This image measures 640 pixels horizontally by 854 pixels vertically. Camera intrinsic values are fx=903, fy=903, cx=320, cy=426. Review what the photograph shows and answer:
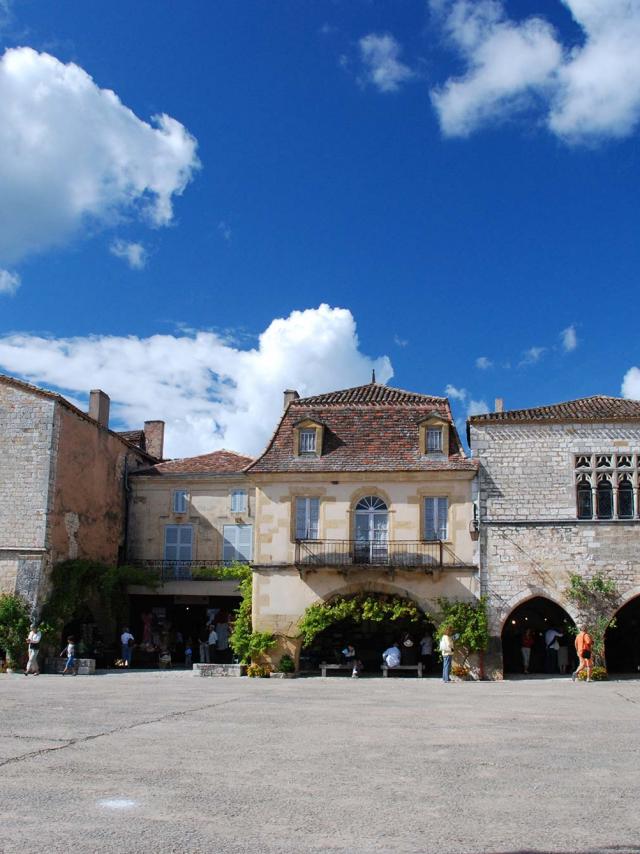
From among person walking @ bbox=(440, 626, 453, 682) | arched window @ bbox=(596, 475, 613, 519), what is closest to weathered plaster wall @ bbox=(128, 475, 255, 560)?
person walking @ bbox=(440, 626, 453, 682)

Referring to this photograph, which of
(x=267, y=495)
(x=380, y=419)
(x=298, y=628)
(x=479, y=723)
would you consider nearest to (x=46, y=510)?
(x=267, y=495)

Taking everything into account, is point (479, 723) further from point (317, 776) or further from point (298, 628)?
point (298, 628)

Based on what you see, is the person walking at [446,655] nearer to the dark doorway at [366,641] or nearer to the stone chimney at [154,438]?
the dark doorway at [366,641]

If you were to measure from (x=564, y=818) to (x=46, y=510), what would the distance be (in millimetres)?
23727

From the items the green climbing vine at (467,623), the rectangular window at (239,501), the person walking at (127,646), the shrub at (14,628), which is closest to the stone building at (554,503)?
the green climbing vine at (467,623)

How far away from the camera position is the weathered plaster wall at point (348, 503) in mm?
26984

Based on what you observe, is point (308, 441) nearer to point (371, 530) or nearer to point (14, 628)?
point (371, 530)

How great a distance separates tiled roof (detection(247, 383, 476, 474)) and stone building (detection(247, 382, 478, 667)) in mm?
48

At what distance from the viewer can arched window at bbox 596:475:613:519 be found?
26.3 m

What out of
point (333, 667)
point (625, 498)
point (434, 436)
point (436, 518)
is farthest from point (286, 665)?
point (625, 498)

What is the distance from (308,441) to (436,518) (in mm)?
4722

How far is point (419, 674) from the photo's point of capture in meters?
26.0

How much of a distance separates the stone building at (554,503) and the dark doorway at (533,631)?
1.24 metres

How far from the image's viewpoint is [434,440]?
92.0 feet
